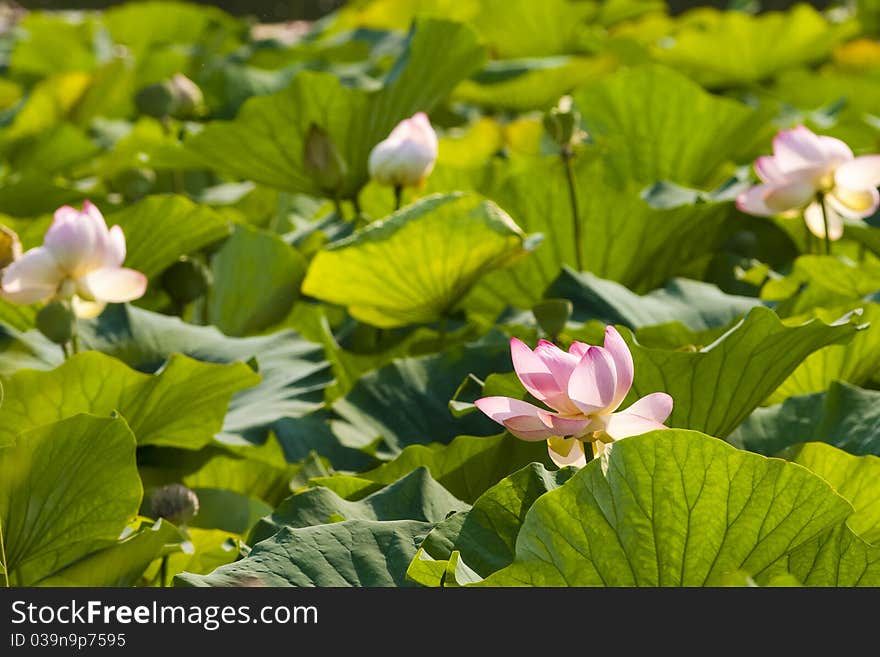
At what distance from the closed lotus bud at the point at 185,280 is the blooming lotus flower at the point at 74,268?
25cm

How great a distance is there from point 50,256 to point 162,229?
28cm

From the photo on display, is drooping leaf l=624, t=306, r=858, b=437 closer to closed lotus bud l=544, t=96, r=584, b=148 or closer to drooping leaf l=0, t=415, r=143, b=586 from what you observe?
drooping leaf l=0, t=415, r=143, b=586

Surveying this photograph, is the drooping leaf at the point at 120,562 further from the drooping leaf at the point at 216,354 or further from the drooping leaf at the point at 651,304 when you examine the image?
the drooping leaf at the point at 651,304

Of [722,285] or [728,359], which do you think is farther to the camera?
[722,285]

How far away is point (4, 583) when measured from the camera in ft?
3.14

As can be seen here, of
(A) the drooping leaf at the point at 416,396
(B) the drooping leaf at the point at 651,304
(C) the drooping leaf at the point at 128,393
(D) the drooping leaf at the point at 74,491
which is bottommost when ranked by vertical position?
(A) the drooping leaf at the point at 416,396

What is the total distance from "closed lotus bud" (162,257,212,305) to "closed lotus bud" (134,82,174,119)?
0.65 metres

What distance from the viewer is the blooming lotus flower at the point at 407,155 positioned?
1.40 metres

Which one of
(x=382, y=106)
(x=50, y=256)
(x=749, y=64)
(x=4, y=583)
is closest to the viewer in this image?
(x=4, y=583)

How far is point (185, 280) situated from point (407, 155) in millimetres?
291

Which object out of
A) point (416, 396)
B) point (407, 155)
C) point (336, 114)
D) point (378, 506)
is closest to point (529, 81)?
point (336, 114)

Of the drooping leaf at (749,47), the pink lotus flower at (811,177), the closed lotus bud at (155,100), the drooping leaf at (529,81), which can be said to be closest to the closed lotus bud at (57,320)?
the pink lotus flower at (811,177)
